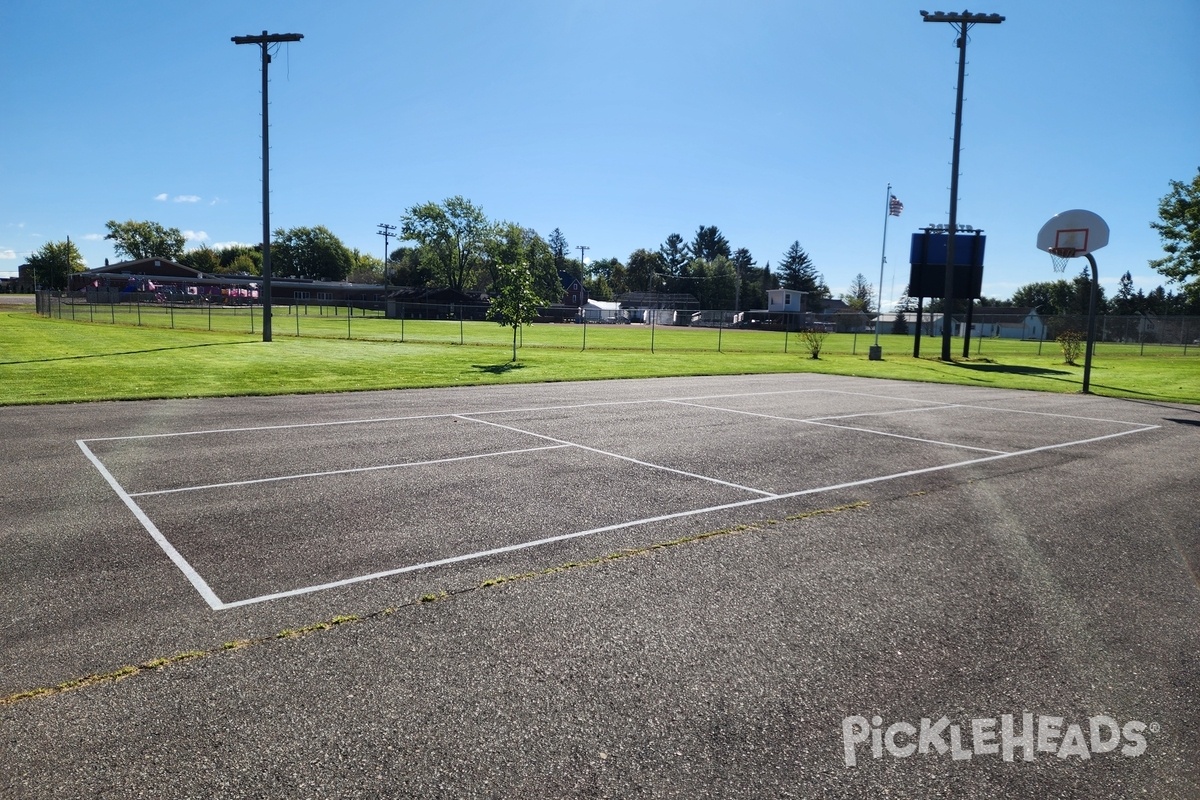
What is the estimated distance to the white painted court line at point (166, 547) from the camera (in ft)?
16.7

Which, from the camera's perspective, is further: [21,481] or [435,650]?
[21,481]

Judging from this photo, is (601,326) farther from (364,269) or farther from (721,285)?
(364,269)

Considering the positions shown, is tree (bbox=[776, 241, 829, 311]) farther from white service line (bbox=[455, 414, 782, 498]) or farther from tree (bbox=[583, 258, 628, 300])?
white service line (bbox=[455, 414, 782, 498])

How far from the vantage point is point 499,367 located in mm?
23875

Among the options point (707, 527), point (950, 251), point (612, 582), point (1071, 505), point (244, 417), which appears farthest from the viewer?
point (950, 251)

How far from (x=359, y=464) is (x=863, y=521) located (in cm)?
616

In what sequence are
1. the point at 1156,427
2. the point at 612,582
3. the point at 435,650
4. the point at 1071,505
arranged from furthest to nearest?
the point at 1156,427 < the point at 1071,505 < the point at 612,582 < the point at 435,650

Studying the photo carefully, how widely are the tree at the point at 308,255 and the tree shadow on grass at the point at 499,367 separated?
428 feet

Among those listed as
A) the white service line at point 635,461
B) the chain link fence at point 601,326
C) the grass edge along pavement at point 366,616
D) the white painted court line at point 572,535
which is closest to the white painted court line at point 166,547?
the white painted court line at point 572,535

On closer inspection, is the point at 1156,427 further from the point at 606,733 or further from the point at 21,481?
the point at 21,481

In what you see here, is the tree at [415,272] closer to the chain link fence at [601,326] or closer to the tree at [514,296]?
the chain link fence at [601,326]

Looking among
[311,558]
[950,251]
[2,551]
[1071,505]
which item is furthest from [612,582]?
[950,251]

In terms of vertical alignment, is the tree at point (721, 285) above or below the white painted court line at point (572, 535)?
above

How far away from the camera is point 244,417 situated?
13.0 m
